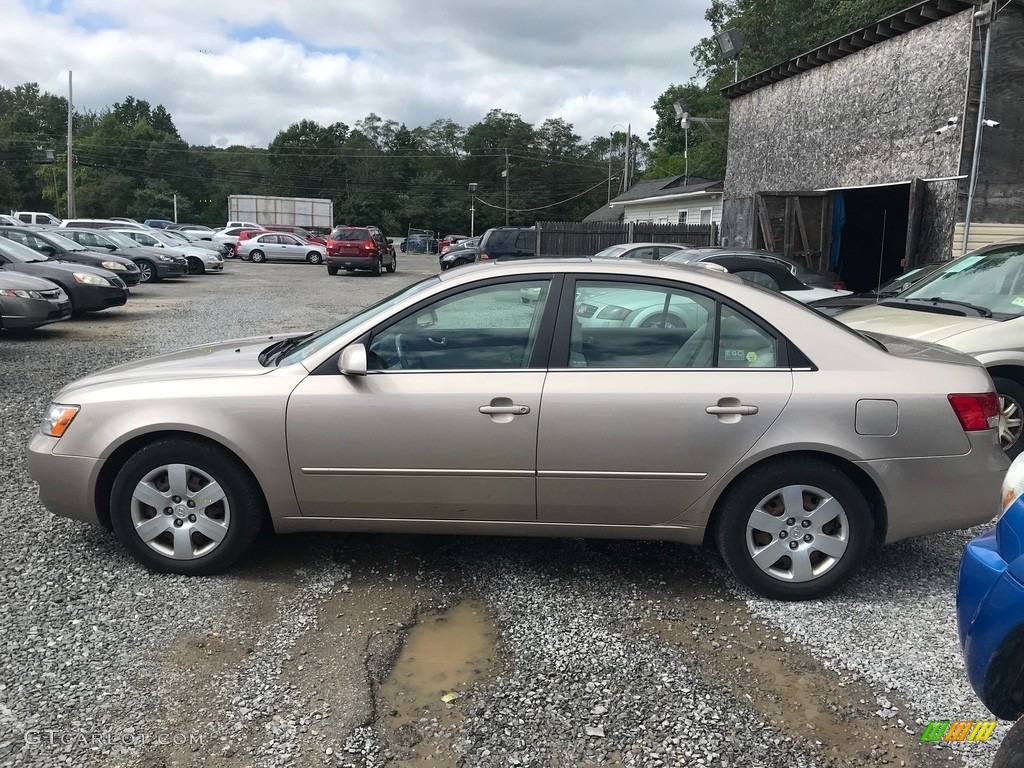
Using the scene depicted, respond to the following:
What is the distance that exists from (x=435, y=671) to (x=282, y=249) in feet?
124

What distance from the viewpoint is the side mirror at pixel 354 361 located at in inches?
152

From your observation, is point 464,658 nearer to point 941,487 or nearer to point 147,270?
point 941,487

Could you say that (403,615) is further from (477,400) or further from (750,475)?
(750,475)

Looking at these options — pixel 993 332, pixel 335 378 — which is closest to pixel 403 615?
pixel 335 378

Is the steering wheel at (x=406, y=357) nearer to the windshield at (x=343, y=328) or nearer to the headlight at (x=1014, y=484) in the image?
the windshield at (x=343, y=328)

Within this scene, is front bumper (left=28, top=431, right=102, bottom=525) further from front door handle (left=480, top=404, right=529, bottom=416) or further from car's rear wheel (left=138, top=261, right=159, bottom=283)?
→ car's rear wheel (left=138, top=261, right=159, bottom=283)

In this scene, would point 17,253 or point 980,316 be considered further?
point 17,253

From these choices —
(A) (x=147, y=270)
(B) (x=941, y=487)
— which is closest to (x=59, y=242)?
(A) (x=147, y=270)

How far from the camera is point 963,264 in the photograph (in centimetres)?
753

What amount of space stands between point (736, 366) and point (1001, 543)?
5.57ft

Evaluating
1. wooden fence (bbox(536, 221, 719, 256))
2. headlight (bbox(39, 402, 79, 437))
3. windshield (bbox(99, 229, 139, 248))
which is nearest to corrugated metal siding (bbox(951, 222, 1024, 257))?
wooden fence (bbox(536, 221, 719, 256))

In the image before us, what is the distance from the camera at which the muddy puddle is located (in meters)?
3.01

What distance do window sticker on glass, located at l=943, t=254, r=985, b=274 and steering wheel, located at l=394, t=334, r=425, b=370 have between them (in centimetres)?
565

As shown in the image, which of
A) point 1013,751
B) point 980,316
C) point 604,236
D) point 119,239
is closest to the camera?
point 1013,751
